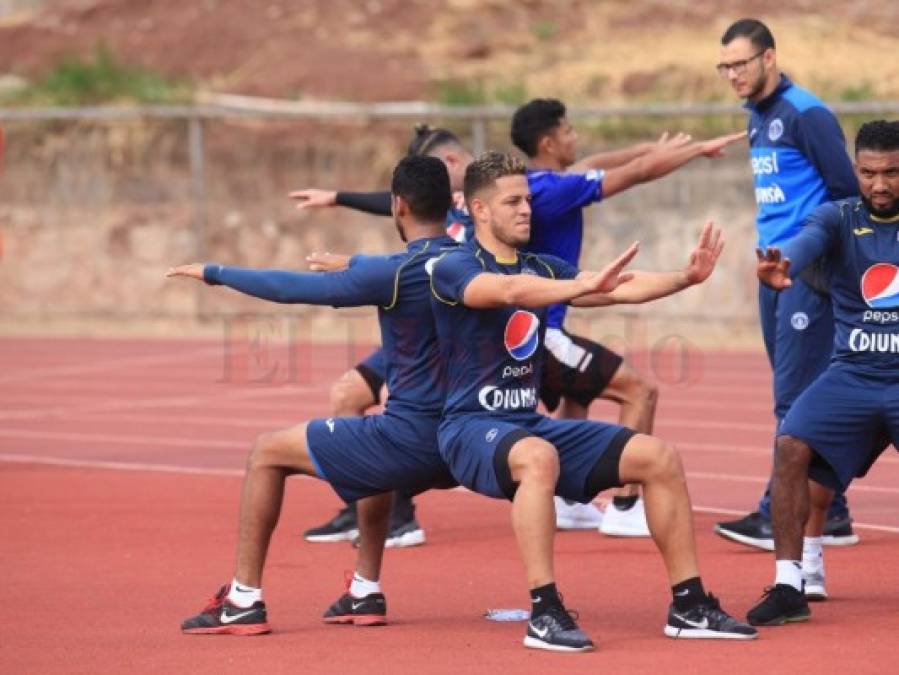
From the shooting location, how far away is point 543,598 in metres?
7.05

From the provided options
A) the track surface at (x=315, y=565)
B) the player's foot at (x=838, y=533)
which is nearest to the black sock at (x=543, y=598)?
the track surface at (x=315, y=565)

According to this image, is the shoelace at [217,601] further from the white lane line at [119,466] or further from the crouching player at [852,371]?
the white lane line at [119,466]

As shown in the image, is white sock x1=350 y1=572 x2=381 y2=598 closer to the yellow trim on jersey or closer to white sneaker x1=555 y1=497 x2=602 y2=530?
the yellow trim on jersey

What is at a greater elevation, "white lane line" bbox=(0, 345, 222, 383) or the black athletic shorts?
the black athletic shorts

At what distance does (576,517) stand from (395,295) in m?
3.11

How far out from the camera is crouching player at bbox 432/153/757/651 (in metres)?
7.07

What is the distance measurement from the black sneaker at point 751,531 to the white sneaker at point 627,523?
0.45 meters

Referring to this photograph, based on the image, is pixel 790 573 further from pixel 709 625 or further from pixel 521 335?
pixel 521 335

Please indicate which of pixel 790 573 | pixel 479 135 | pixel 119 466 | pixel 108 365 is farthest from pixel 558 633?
pixel 479 135

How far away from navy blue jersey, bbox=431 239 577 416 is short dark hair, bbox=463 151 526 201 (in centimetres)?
25

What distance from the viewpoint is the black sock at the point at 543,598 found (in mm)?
7051

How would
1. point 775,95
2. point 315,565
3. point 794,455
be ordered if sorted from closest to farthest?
point 794,455 < point 315,565 < point 775,95

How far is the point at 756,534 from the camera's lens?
951cm

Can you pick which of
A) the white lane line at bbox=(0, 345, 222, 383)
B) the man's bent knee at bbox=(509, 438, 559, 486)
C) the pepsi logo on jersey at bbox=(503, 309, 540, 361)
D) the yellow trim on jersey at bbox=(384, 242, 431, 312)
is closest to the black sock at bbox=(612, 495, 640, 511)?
the pepsi logo on jersey at bbox=(503, 309, 540, 361)
